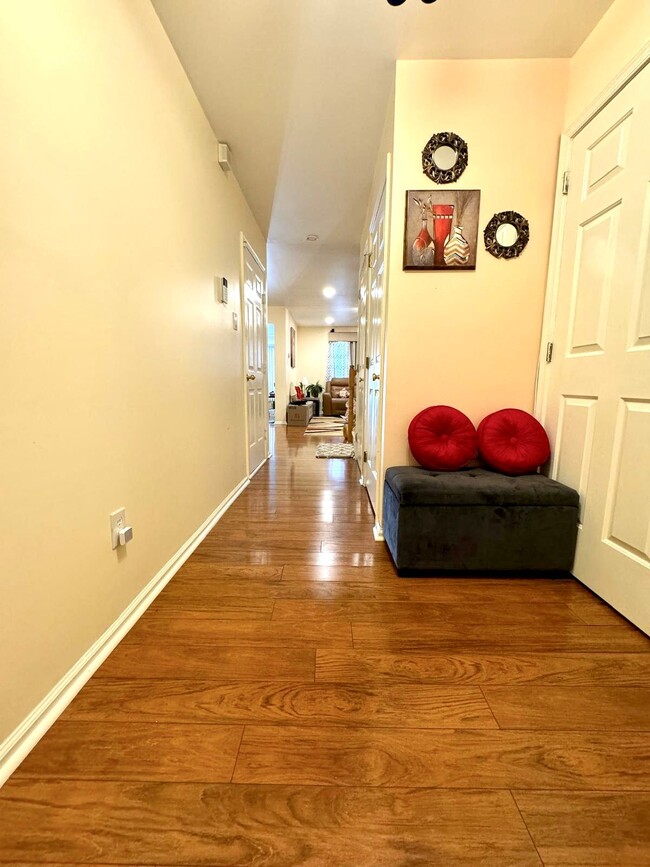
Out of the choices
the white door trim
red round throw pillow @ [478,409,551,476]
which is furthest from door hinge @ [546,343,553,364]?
the white door trim

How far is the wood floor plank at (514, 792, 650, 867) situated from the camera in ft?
2.02

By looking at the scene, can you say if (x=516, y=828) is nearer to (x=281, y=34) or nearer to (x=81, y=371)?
(x=81, y=371)

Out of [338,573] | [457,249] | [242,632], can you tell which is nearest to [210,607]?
[242,632]

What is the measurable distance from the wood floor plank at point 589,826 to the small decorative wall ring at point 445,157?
2179mm

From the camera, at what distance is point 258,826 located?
658 millimetres

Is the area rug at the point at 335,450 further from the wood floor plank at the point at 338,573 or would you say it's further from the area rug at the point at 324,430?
the wood floor plank at the point at 338,573

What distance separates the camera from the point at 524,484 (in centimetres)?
151

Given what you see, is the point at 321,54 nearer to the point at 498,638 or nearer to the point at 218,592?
the point at 218,592

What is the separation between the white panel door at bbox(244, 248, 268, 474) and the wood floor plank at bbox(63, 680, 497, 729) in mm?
2168

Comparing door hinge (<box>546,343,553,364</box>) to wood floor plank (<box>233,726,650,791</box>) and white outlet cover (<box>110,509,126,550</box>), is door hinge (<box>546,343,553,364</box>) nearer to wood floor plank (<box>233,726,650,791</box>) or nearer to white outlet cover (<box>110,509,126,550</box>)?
wood floor plank (<box>233,726,650,791</box>)

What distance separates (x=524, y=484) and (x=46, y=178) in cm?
194

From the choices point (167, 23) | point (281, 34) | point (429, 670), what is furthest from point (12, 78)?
point (429, 670)

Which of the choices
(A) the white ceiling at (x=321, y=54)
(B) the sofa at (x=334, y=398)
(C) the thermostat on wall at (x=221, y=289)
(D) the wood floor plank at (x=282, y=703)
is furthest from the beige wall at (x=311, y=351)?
(D) the wood floor plank at (x=282, y=703)

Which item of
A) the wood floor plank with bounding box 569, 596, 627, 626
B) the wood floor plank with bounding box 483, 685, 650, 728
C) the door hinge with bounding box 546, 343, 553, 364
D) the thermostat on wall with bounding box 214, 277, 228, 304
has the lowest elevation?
the wood floor plank with bounding box 569, 596, 627, 626
